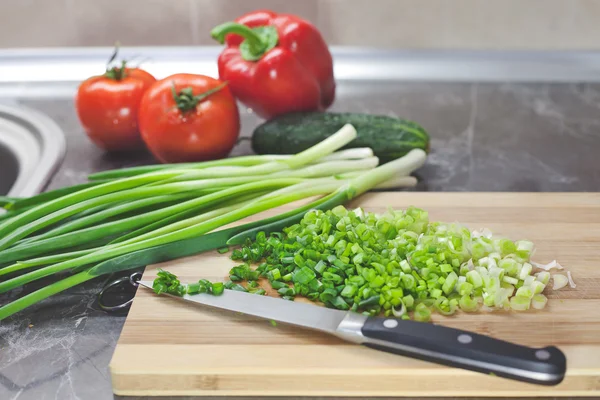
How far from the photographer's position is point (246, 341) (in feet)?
2.84

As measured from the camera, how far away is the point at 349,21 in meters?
1.92

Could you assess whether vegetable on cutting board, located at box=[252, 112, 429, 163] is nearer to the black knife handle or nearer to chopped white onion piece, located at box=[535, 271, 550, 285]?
chopped white onion piece, located at box=[535, 271, 550, 285]

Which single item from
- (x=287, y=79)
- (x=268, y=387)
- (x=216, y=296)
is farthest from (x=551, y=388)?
(x=287, y=79)

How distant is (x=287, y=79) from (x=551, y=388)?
880 millimetres

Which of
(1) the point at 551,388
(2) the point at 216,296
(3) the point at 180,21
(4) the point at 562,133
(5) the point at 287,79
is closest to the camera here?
(1) the point at 551,388

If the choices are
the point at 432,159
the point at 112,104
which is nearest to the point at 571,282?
the point at 432,159

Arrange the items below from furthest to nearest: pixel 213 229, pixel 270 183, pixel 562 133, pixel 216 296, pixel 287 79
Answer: pixel 562 133 → pixel 287 79 → pixel 270 183 → pixel 213 229 → pixel 216 296

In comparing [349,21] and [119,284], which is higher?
[349,21]

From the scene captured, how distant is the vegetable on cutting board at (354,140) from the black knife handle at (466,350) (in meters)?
0.60

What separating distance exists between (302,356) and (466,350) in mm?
202

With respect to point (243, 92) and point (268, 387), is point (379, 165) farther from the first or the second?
point (268, 387)

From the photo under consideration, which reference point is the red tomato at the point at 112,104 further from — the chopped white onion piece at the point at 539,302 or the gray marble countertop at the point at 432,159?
the chopped white onion piece at the point at 539,302

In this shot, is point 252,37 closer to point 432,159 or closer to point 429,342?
point 432,159

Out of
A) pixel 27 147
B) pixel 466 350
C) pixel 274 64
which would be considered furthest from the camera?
pixel 27 147
